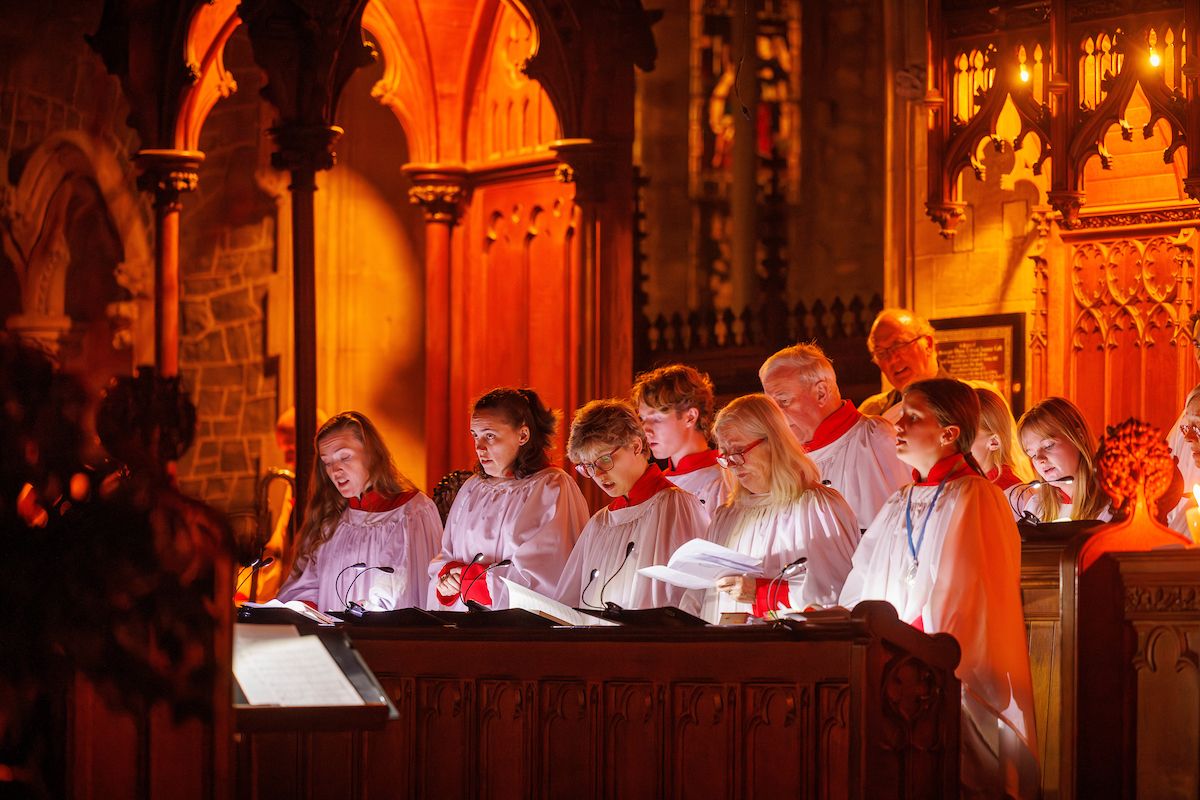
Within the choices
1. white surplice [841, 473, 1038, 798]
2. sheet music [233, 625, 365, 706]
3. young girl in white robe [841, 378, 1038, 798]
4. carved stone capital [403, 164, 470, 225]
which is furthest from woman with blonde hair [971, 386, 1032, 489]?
carved stone capital [403, 164, 470, 225]

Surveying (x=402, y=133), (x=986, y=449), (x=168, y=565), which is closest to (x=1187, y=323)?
(x=986, y=449)

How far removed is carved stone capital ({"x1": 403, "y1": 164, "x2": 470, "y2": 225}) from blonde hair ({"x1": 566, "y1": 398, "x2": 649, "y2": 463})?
16.2 feet

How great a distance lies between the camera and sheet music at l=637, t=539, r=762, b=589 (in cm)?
621

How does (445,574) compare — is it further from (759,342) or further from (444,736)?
(759,342)

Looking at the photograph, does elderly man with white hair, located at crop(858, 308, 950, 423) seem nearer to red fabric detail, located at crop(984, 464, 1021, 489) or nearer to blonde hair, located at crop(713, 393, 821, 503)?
red fabric detail, located at crop(984, 464, 1021, 489)

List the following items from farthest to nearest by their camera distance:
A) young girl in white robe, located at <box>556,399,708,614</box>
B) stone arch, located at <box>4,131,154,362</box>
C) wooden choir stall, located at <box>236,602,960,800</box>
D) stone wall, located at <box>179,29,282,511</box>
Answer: stone arch, located at <box>4,131,154,362</box> < stone wall, located at <box>179,29,282,511</box> < young girl in white robe, located at <box>556,399,708,614</box> < wooden choir stall, located at <box>236,602,960,800</box>

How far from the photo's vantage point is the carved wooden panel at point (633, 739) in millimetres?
6277

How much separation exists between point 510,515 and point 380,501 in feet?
2.30

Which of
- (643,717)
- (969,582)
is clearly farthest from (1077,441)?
(643,717)

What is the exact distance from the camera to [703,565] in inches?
249

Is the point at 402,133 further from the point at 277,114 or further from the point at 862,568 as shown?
the point at 862,568

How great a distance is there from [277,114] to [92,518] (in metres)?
7.35

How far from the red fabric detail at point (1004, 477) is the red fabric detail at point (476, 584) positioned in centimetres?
202

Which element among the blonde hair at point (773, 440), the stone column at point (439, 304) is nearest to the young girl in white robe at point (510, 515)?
the blonde hair at point (773, 440)
